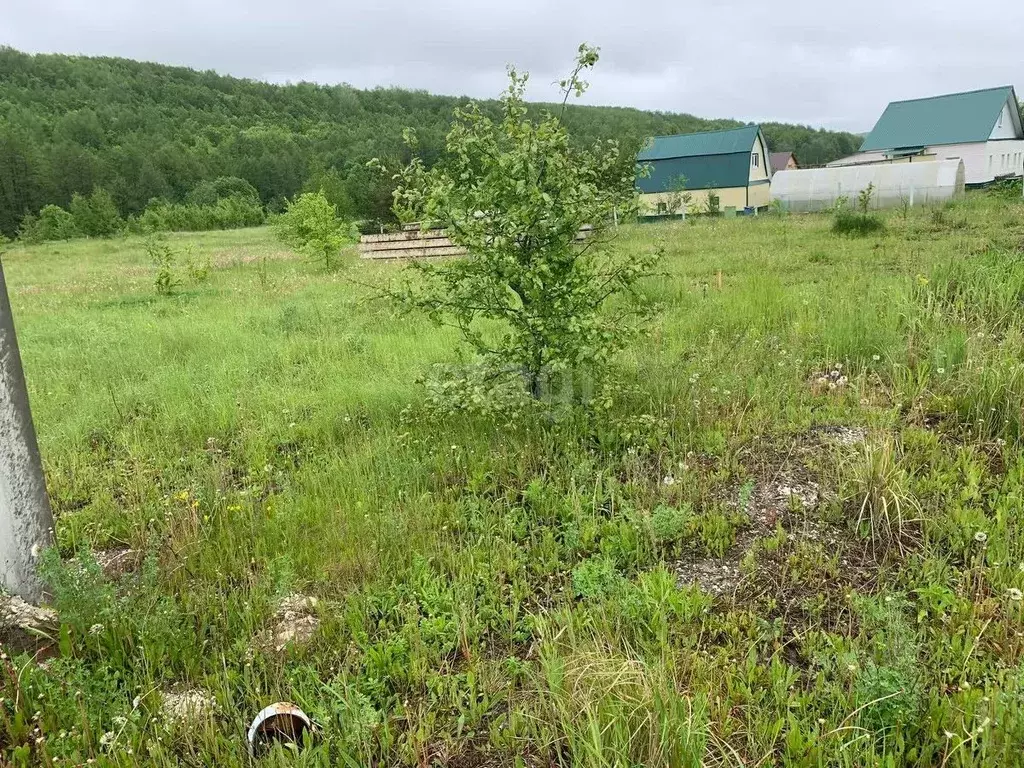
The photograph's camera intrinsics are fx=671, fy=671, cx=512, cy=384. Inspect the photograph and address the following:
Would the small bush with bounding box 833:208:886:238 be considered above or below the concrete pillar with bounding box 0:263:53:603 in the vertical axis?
above

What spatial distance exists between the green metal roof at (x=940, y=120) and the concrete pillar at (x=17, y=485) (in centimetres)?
5134

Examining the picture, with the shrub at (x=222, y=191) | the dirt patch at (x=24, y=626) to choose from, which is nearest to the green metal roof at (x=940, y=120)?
the dirt patch at (x=24, y=626)

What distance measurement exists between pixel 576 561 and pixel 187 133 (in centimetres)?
10881

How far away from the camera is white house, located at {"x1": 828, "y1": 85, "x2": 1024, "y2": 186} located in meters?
41.8

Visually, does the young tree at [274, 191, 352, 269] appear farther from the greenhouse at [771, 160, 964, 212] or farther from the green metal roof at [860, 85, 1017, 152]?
the green metal roof at [860, 85, 1017, 152]

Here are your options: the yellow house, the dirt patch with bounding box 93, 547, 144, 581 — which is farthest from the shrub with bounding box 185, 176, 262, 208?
the dirt patch with bounding box 93, 547, 144, 581

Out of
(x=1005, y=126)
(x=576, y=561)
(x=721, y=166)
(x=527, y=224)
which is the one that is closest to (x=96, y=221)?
(x=721, y=166)

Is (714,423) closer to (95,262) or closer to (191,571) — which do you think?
(191,571)

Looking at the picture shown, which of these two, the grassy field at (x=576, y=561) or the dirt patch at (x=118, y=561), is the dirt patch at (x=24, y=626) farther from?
the dirt patch at (x=118, y=561)

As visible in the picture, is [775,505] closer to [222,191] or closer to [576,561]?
[576,561]

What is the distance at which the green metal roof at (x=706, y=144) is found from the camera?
45.7 m

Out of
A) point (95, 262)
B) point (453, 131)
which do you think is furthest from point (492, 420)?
point (95, 262)

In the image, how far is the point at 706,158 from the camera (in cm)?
4656

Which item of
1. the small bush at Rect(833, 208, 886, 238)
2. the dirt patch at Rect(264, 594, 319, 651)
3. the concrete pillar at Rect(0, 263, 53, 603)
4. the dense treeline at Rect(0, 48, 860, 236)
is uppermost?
the dense treeline at Rect(0, 48, 860, 236)
